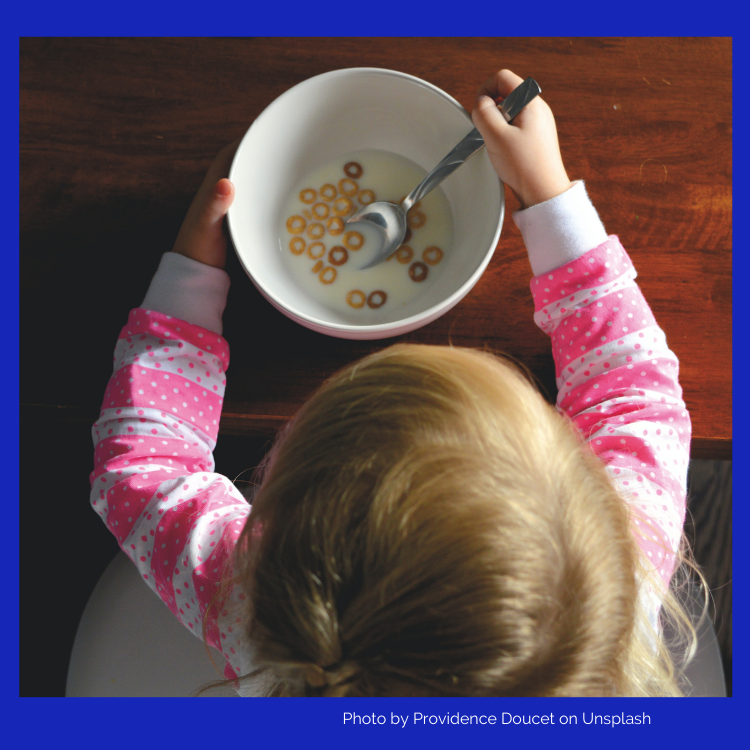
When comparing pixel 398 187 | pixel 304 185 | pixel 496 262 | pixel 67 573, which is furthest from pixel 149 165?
pixel 67 573

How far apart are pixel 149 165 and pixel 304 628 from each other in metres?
0.53

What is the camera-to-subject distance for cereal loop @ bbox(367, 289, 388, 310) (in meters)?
0.65

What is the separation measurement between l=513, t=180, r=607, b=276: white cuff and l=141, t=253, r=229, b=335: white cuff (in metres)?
0.33

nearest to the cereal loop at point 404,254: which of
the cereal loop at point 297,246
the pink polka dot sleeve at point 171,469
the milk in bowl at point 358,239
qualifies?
the milk in bowl at point 358,239

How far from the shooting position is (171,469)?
61 centimetres

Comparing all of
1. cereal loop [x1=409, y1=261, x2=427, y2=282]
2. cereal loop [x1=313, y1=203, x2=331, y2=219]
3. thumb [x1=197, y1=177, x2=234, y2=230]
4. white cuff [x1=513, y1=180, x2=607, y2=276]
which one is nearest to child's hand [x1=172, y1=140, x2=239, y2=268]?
thumb [x1=197, y1=177, x2=234, y2=230]

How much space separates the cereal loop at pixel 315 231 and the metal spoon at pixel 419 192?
0.03 meters

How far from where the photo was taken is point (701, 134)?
657mm

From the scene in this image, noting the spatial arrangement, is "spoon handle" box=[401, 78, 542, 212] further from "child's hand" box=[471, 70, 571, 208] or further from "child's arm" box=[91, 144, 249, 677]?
"child's arm" box=[91, 144, 249, 677]

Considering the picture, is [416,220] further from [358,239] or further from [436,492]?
[436,492]

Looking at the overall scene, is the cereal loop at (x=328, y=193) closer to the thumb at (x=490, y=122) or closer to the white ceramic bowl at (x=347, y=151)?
the white ceramic bowl at (x=347, y=151)

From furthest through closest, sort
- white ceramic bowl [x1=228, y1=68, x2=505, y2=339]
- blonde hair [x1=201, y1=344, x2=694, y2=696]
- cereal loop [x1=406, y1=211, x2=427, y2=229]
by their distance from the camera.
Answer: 1. cereal loop [x1=406, y1=211, x2=427, y2=229]
2. white ceramic bowl [x1=228, y1=68, x2=505, y2=339]
3. blonde hair [x1=201, y1=344, x2=694, y2=696]

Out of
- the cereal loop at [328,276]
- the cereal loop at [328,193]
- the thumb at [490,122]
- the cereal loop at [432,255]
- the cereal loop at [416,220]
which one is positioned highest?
the thumb at [490,122]

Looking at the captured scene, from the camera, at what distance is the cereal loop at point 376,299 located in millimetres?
645
